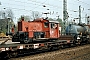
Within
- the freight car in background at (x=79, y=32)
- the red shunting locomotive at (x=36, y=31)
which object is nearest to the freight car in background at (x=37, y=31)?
the red shunting locomotive at (x=36, y=31)

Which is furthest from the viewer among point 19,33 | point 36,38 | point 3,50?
point 36,38

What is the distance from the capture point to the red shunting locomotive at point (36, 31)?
15.0 meters

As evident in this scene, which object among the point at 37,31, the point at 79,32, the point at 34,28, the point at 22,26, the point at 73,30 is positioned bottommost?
the point at 79,32

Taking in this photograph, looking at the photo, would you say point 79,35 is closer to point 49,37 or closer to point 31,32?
point 49,37

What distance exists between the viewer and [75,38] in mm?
22625

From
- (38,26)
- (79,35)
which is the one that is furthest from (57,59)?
(79,35)

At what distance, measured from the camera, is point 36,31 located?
1628 cm

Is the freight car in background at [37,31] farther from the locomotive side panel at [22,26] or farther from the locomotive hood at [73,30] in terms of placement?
the locomotive hood at [73,30]

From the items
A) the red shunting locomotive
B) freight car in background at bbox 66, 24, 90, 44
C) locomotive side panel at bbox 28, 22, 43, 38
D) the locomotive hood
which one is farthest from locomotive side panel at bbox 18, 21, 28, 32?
the locomotive hood

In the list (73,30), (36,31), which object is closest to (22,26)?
(36,31)

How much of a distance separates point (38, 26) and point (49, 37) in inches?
62.9

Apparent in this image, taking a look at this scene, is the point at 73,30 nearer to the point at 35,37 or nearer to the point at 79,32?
the point at 79,32

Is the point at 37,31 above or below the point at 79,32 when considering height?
above

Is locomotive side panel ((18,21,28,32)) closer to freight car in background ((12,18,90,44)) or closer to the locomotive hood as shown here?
freight car in background ((12,18,90,44))
